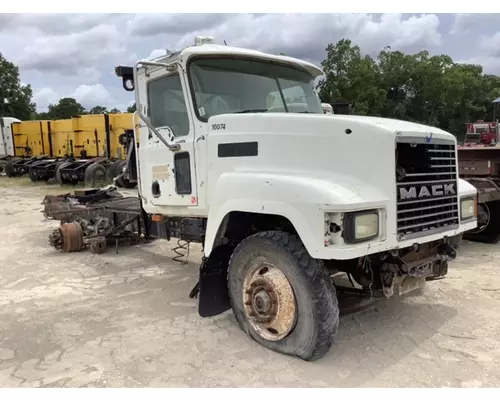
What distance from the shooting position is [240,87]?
15.7ft

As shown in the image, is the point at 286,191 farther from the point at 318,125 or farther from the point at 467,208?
the point at 467,208

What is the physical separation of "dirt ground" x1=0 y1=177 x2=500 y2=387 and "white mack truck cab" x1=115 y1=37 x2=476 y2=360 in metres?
0.31

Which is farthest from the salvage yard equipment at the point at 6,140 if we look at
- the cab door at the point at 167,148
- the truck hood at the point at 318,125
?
the truck hood at the point at 318,125

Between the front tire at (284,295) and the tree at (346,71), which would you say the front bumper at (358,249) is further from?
the tree at (346,71)

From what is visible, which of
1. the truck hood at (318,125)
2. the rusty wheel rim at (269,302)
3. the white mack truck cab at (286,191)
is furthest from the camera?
the rusty wheel rim at (269,302)

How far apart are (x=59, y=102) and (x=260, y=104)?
7031 centimetres

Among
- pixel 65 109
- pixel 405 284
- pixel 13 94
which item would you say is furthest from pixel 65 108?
pixel 405 284

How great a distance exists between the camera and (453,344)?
4.13m

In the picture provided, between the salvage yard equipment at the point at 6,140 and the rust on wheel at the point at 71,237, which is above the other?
the salvage yard equipment at the point at 6,140

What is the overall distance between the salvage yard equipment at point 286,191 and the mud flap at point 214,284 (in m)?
0.01

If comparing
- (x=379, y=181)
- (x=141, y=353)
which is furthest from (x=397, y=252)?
(x=141, y=353)

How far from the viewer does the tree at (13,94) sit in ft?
155

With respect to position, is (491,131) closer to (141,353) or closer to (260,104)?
(260,104)

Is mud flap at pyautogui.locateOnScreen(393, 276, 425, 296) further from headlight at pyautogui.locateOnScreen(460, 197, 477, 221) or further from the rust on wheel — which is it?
the rust on wheel
